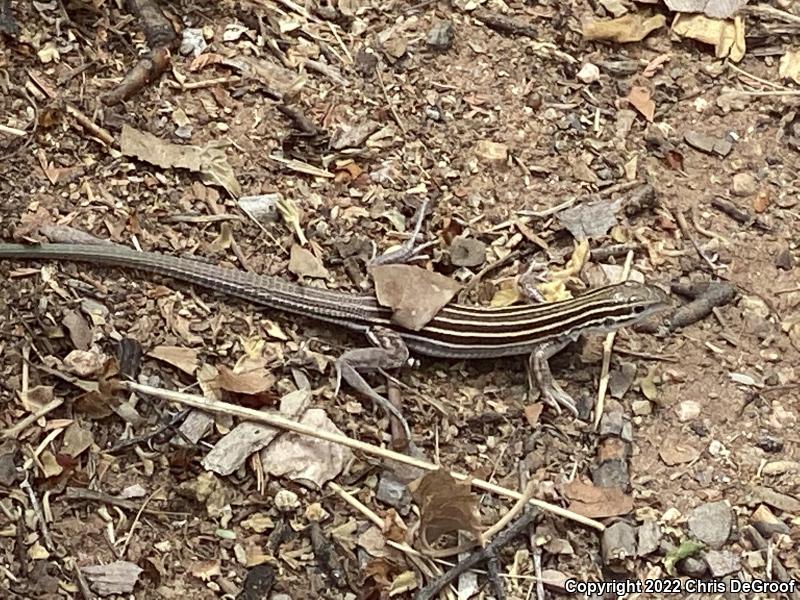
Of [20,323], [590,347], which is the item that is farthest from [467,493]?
[20,323]

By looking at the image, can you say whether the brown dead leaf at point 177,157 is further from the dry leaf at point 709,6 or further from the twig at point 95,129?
the dry leaf at point 709,6

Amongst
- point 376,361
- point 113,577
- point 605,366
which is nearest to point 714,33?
point 605,366

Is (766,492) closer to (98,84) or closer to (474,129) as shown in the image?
(474,129)

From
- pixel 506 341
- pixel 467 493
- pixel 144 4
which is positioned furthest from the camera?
pixel 144 4

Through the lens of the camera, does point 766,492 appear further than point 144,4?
No

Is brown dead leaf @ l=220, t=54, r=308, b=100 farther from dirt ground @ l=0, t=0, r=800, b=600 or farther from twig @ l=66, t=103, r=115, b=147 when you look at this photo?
twig @ l=66, t=103, r=115, b=147

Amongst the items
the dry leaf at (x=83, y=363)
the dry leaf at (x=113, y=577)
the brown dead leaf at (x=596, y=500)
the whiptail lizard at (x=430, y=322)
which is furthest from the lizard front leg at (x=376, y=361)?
the dry leaf at (x=113, y=577)
